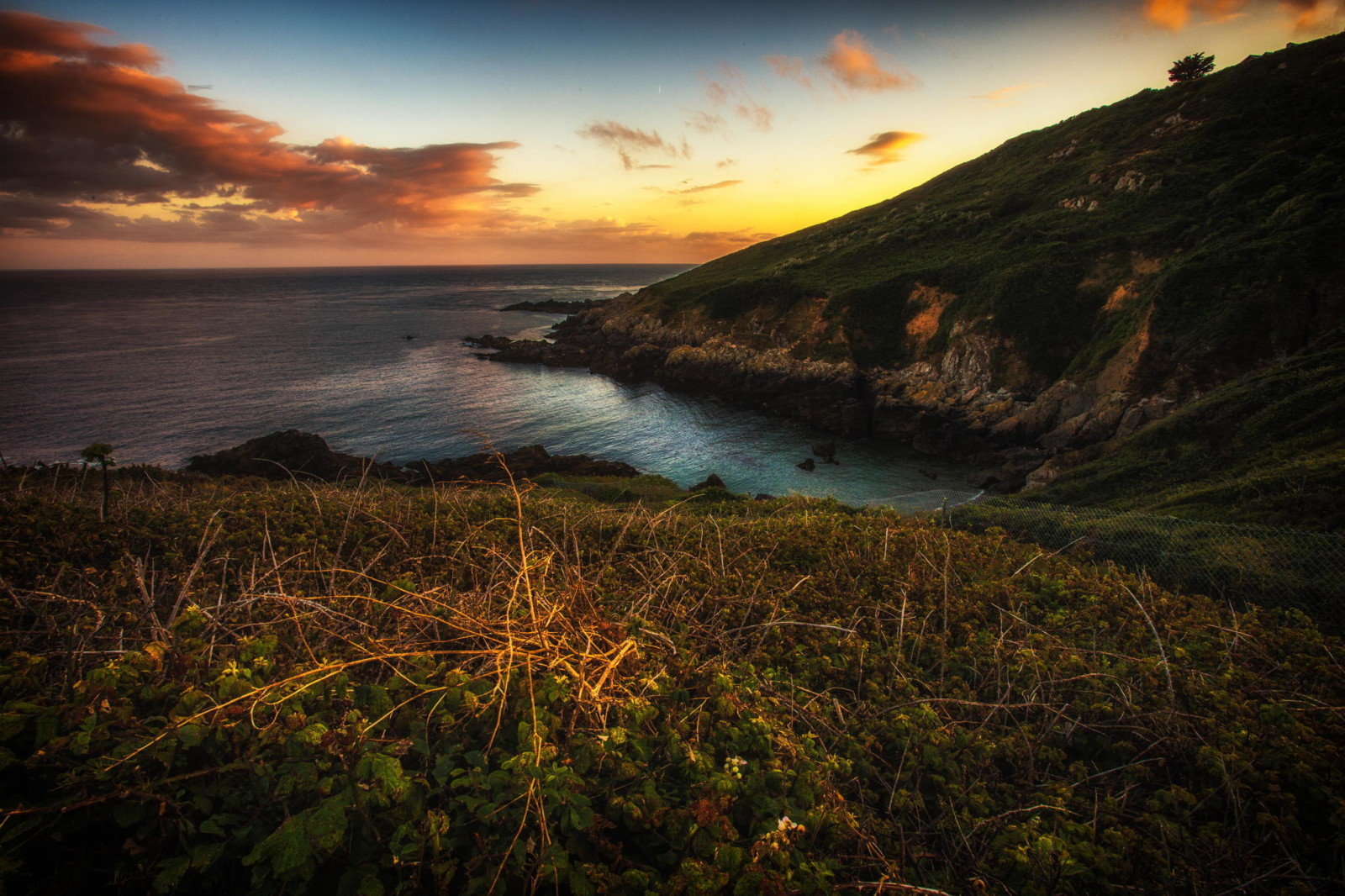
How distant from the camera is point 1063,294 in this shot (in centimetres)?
3628

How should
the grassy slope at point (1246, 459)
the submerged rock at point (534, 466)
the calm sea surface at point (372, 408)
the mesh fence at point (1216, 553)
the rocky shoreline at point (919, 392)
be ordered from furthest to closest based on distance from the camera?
the calm sea surface at point (372, 408) < the submerged rock at point (534, 466) < the rocky shoreline at point (919, 392) < the grassy slope at point (1246, 459) < the mesh fence at point (1216, 553)

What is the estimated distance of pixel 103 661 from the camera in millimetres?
3094

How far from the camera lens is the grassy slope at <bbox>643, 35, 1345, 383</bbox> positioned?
83.5 ft

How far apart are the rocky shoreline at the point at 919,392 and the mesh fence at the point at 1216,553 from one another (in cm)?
1469

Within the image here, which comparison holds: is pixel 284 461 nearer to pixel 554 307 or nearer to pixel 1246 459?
pixel 1246 459

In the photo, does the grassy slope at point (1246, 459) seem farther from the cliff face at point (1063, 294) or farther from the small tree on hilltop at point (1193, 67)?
the small tree on hilltop at point (1193, 67)

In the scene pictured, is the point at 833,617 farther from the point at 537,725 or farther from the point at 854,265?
the point at 854,265

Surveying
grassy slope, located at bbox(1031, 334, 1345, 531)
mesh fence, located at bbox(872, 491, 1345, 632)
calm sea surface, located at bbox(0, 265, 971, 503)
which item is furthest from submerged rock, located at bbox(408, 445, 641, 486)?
grassy slope, located at bbox(1031, 334, 1345, 531)

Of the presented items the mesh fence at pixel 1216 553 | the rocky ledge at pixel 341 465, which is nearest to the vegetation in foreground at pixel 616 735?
the mesh fence at pixel 1216 553

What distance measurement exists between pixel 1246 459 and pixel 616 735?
890 inches

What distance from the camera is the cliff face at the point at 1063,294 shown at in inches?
1023

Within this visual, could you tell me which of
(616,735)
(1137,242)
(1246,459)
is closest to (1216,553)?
(1246,459)

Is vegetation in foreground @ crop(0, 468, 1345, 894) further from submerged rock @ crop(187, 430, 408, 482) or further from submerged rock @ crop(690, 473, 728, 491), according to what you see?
submerged rock @ crop(187, 430, 408, 482)

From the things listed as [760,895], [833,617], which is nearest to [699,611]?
[833,617]
